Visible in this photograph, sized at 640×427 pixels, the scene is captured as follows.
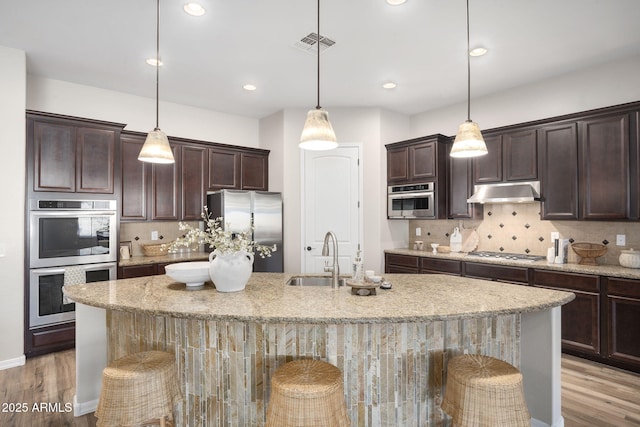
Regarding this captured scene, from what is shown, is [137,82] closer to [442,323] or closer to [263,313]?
[263,313]

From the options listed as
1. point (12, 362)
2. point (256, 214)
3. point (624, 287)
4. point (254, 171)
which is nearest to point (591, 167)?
point (624, 287)

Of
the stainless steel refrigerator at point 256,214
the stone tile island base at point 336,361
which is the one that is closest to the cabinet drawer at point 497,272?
the stone tile island base at point 336,361

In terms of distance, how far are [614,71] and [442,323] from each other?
351cm

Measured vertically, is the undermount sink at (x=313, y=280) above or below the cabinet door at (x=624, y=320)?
above

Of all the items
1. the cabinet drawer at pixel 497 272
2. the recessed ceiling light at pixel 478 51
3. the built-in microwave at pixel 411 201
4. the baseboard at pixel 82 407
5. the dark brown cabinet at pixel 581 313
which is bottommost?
the baseboard at pixel 82 407

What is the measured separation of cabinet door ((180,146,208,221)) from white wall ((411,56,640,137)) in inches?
132

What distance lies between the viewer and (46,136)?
365 cm

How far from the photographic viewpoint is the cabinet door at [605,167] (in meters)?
3.41

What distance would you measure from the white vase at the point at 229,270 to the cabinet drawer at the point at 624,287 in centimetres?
321

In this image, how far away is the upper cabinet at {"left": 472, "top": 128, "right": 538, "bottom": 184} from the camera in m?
4.06

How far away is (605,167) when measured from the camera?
11.6ft

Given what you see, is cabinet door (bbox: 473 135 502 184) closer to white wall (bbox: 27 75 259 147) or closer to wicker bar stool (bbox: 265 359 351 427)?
white wall (bbox: 27 75 259 147)

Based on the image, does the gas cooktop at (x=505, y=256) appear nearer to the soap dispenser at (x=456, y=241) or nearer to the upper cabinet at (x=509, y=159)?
the soap dispenser at (x=456, y=241)

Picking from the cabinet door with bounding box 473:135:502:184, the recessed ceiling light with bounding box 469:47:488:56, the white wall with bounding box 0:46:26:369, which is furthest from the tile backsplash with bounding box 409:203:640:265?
the white wall with bounding box 0:46:26:369
